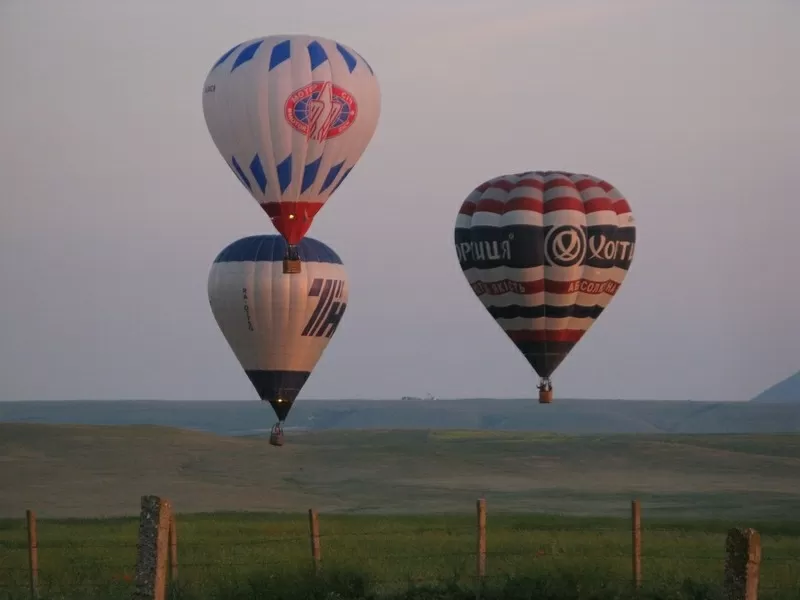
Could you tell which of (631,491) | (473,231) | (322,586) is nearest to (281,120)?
(473,231)

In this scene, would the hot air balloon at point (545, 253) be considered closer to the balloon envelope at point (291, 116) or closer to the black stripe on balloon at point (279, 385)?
the balloon envelope at point (291, 116)

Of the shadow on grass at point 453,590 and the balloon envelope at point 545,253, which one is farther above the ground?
the balloon envelope at point 545,253

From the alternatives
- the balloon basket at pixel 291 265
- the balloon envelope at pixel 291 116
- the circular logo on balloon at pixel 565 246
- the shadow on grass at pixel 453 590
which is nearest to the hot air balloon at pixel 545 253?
the circular logo on balloon at pixel 565 246

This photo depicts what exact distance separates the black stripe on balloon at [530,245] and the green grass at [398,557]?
7.06 metres

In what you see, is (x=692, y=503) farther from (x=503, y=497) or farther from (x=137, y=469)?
(x=137, y=469)

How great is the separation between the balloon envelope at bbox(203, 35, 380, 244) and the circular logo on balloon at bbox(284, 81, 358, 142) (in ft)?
0.08

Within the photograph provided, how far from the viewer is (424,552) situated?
93.5ft

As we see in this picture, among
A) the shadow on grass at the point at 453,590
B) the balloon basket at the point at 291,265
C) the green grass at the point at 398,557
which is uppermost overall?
the balloon basket at the point at 291,265

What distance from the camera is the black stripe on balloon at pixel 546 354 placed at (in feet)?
145

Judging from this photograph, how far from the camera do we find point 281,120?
134 feet

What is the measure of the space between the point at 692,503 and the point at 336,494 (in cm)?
1195

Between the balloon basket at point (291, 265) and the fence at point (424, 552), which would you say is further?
the balloon basket at point (291, 265)

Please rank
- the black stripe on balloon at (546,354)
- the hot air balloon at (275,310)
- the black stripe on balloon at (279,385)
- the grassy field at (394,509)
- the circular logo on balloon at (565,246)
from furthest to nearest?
the black stripe on balloon at (279,385), the hot air balloon at (275,310), the black stripe on balloon at (546,354), the circular logo on balloon at (565,246), the grassy field at (394,509)

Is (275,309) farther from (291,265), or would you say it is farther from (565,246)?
(565,246)
